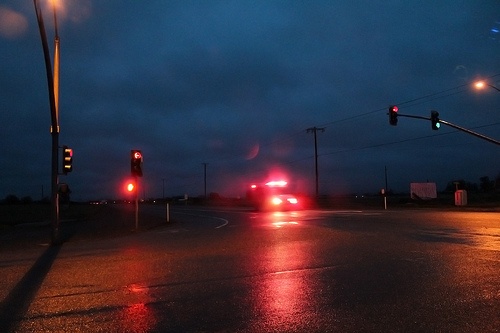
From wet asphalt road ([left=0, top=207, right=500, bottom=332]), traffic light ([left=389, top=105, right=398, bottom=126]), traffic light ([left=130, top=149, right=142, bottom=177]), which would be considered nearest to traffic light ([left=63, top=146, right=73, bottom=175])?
wet asphalt road ([left=0, top=207, right=500, bottom=332])

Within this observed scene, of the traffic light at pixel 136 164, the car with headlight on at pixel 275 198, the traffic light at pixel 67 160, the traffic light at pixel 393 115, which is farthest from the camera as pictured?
the car with headlight on at pixel 275 198

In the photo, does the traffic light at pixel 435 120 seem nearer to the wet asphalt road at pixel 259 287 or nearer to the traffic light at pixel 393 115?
the traffic light at pixel 393 115

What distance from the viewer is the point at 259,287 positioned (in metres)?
8.80

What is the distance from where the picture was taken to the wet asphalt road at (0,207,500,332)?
257 inches

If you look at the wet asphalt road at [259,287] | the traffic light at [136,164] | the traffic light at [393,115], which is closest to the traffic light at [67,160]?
the wet asphalt road at [259,287]

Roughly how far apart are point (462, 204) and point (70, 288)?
42080 millimetres

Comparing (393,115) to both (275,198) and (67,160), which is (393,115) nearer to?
(275,198)

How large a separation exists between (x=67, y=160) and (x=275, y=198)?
2482 cm

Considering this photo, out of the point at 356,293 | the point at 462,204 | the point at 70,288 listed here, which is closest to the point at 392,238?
the point at 356,293

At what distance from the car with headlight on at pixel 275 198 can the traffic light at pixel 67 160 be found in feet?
80.8

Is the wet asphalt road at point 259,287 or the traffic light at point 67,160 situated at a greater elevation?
the traffic light at point 67,160

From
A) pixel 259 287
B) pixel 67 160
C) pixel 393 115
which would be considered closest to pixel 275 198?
pixel 393 115

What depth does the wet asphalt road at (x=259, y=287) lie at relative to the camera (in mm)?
6531

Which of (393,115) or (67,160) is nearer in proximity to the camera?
(67,160)
